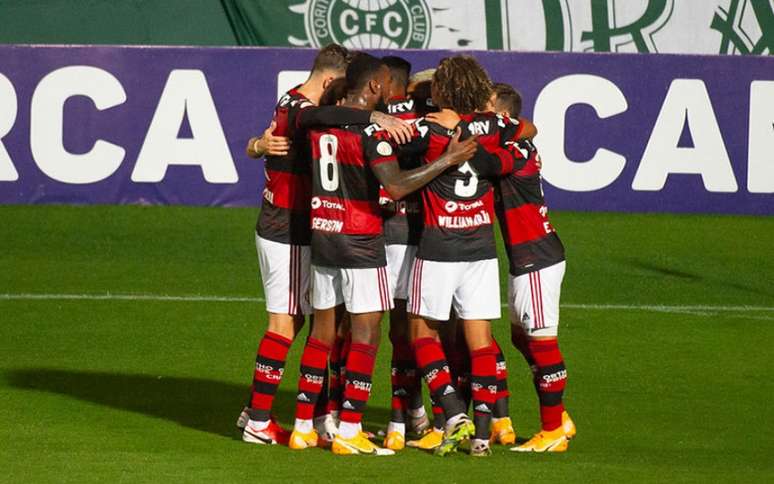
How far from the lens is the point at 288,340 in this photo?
26.1 feet

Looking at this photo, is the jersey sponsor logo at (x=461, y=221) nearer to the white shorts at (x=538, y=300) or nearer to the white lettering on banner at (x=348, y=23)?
the white shorts at (x=538, y=300)

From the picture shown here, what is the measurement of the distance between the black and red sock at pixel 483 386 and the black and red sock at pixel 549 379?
338 mm

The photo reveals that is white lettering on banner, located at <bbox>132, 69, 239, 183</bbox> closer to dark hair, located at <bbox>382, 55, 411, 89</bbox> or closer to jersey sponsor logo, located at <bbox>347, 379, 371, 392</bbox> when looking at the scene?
dark hair, located at <bbox>382, 55, 411, 89</bbox>

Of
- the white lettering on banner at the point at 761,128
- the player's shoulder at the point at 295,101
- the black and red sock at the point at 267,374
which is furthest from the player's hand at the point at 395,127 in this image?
the white lettering on banner at the point at 761,128

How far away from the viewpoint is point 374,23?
19.6 meters

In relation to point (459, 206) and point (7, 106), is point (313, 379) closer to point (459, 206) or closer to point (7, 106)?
point (459, 206)

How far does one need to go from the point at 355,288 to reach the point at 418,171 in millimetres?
688

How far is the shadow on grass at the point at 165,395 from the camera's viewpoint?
28.1ft

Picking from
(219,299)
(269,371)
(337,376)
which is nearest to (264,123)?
(219,299)

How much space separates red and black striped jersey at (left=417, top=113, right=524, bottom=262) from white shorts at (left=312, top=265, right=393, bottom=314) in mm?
262

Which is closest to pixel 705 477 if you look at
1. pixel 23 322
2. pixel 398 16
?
pixel 23 322

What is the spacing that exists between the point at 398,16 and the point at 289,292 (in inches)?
477

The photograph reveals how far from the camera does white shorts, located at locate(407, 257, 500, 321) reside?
7.44 metres

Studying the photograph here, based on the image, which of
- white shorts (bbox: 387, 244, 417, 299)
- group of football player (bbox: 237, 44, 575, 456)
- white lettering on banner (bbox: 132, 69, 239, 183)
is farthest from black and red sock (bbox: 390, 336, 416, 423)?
white lettering on banner (bbox: 132, 69, 239, 183)
